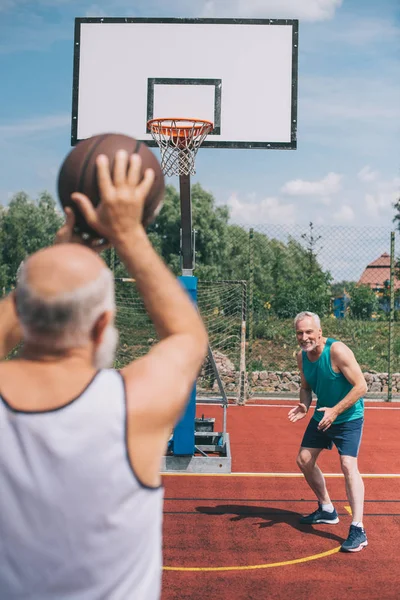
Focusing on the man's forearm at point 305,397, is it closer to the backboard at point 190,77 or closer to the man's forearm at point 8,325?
Result: the backboard at point 190,77

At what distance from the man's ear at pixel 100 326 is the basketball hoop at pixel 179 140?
5840 millimetres

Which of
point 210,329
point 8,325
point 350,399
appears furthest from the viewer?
point 210,329

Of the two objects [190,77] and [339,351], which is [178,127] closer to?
[190,77]

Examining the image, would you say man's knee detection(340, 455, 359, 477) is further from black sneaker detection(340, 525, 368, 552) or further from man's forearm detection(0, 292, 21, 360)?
man's forearm detection(0, 292, 21, 360)

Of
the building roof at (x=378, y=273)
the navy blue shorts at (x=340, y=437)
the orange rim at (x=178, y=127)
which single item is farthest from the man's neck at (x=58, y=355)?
the building roof at (x=378, y=273)

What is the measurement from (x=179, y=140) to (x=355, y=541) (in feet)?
14.0

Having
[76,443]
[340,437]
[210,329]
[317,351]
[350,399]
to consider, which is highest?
[76,443]

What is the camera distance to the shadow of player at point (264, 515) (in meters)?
5.94

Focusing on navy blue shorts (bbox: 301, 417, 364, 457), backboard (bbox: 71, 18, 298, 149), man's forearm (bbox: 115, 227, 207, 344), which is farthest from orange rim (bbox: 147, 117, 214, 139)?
man's forearm (bbox: 115, 227, 207, 344)

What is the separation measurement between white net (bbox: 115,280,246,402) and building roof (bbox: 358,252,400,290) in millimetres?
2716

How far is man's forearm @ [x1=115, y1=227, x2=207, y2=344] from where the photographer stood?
1.58 meters

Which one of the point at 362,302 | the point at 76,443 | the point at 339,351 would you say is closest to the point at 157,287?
the point at 76,443

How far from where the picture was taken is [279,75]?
318 inches

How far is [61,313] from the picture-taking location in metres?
1.43
